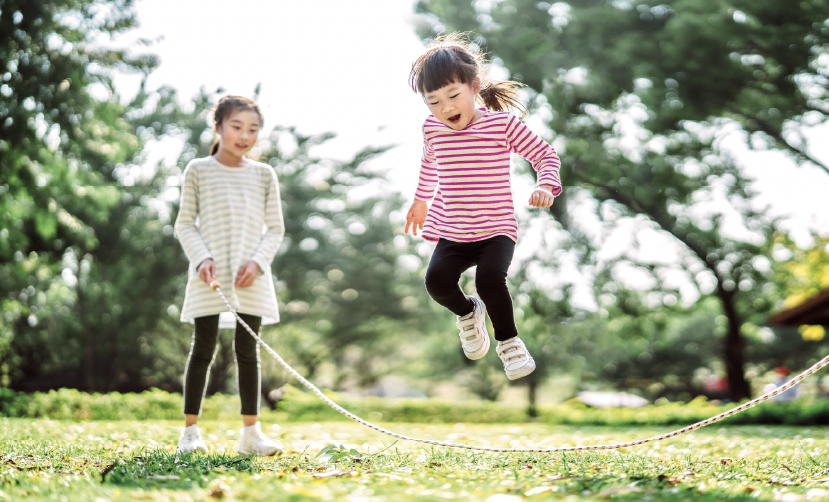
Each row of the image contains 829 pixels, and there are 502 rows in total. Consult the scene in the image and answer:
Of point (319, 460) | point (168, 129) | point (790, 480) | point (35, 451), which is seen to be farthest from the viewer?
point (168, 129)

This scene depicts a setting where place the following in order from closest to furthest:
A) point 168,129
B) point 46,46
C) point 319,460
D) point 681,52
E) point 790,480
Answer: point 790,480 < point 319,460 < point 46,46 < point 681,52 < point 168,129

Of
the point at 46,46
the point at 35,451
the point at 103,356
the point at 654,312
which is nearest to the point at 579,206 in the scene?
the point at 654,312

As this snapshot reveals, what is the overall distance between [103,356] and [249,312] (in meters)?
16.5

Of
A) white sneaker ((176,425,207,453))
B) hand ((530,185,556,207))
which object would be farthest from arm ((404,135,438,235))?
white sneaker ((176,425,207,453))

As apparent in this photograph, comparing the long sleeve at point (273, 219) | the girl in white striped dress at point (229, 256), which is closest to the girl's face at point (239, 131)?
the girl in white striped dress at point (229, 256)

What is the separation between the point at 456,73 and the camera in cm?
339

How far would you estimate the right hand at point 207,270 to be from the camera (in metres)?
3.71

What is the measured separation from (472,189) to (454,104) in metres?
0.47

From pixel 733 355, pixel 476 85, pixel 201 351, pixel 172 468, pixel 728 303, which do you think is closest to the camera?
pixel 172 468

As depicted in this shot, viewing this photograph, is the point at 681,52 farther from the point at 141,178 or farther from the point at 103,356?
the point at 103,356

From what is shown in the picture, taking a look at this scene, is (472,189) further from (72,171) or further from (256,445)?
(72,171)

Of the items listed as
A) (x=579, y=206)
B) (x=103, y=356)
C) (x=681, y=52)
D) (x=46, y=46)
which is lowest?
(x=103, y=356)

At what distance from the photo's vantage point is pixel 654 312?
57.8ft

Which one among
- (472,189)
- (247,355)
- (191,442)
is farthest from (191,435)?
(472,189)
